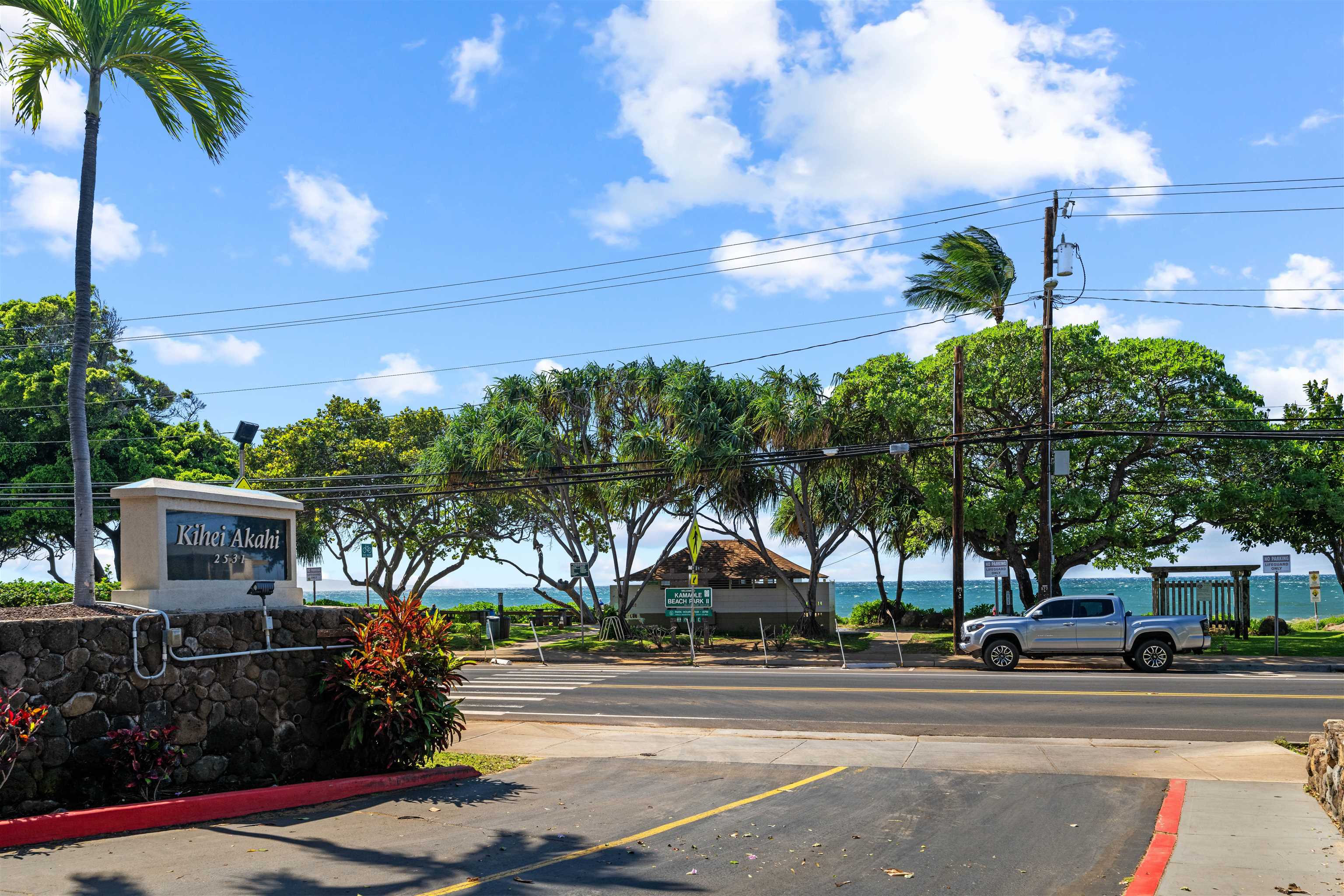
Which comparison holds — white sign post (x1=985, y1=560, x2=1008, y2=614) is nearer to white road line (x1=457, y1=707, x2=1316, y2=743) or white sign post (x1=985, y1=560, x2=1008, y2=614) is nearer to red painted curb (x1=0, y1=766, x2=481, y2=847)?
white road line (x1=457, y1=707, x2=1316, y2=743)

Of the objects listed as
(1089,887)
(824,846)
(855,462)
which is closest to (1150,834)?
(1089,887)

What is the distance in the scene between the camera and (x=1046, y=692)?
1986 cm

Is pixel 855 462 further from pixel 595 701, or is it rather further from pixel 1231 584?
pixel 595 701

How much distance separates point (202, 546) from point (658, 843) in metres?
5.94

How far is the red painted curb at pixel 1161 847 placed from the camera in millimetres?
7109

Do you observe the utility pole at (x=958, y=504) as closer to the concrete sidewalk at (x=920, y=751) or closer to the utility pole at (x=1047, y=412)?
the utility pole at (x=1047, y=412)

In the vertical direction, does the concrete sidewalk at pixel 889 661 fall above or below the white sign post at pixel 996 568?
below

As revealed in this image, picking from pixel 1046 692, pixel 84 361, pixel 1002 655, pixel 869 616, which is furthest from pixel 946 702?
pixel 869 616

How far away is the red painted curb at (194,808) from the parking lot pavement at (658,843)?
0.20 meters

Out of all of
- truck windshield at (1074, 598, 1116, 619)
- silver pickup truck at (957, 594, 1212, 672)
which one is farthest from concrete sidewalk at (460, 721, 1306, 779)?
truck windshield at (1074, 598, 1116, 619)

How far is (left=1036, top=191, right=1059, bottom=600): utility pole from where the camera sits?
28.8 meters

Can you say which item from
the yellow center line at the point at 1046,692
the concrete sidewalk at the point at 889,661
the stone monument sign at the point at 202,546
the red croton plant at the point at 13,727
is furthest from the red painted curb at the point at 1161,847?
the concrete sidewalk at the point at 889,661

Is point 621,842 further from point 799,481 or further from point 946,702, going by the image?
point 799,481

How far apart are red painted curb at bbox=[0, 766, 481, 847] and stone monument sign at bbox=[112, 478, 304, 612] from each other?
208cm
